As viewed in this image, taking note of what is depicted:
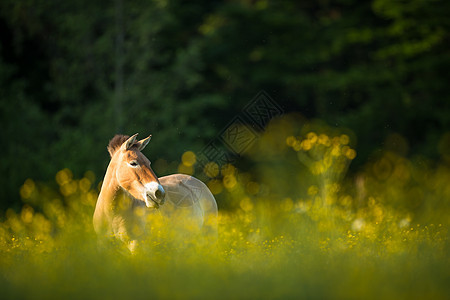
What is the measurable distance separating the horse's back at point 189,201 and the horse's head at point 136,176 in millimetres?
736

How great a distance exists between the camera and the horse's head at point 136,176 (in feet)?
15.6

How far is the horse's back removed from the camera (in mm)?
5703

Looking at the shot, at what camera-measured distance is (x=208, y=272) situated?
3.82 m

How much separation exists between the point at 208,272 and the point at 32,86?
1264 centimetres

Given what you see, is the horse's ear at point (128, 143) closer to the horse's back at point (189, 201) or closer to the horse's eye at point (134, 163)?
the horse's eye at point (134, 163)

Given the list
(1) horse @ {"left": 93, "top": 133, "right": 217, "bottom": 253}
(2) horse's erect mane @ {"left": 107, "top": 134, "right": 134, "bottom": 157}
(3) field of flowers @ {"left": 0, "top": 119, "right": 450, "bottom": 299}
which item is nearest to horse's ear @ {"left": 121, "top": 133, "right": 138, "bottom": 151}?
(1) horse @ {"left": 93, "top": 133, "right": 217, "bottom": 253}

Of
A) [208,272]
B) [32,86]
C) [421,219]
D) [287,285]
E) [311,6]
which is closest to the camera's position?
[287,285]

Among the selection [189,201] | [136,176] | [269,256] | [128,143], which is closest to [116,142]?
[128,143]

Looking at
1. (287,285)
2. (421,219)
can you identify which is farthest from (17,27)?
(287,285)

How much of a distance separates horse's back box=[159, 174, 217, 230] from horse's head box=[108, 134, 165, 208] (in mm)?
736

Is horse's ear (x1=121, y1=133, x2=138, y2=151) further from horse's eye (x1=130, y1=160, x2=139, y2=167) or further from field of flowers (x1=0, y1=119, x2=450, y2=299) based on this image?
field of flowers (x1=0, y1=119, x2=450, y2=299)

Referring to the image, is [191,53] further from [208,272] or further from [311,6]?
[208,272]

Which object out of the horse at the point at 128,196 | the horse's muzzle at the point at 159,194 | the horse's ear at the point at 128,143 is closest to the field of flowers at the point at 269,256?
the horse at the point at 128,196

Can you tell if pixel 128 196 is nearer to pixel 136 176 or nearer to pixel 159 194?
pixel 136 176
